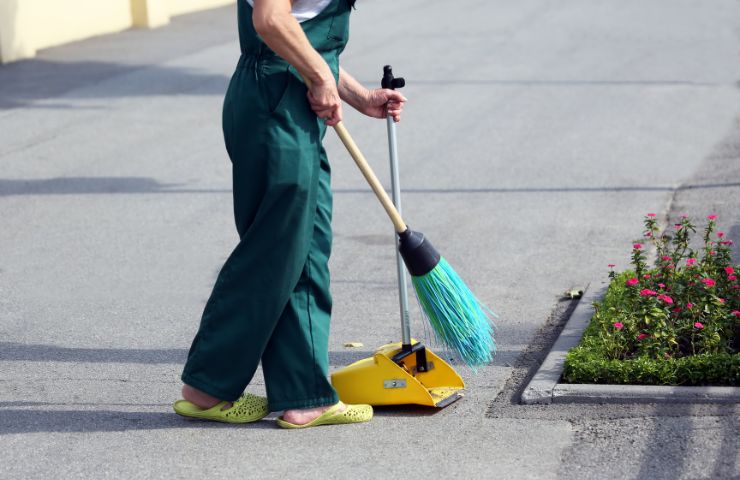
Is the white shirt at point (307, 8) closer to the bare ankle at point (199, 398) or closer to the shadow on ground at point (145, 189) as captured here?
A: the bare ankle at point (199, 398)

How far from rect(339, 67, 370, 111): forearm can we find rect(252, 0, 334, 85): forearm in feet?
1.77

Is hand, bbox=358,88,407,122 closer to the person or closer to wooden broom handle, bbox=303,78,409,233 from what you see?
the person

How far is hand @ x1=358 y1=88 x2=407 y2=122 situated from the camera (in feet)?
15.8

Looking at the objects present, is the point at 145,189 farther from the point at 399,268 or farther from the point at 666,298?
the point at 666,298

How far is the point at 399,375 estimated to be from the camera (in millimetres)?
4746

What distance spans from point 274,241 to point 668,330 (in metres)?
1.72

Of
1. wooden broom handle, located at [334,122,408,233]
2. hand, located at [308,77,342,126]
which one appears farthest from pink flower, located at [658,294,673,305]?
hand, located at [308,77,342,126]

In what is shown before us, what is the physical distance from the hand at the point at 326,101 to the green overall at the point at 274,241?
6 cm

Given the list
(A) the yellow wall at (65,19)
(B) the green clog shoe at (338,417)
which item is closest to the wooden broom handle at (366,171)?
(B) the green clog shoe at (338,417)

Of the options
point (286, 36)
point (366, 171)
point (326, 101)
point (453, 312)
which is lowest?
point (453, 312)

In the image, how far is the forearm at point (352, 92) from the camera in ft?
15.8

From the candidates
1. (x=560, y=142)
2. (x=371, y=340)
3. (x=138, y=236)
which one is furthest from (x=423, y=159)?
(x=371, y=340)

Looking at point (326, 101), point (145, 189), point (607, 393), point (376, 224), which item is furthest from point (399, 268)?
point (145, 189)

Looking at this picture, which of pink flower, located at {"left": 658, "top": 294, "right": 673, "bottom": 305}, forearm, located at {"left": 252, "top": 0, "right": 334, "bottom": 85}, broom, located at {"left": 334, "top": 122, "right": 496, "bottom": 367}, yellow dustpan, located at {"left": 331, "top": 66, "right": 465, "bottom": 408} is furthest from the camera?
pink flower, located at {"left": 658, "top": 294, "right": 673, "bottom": 305}
